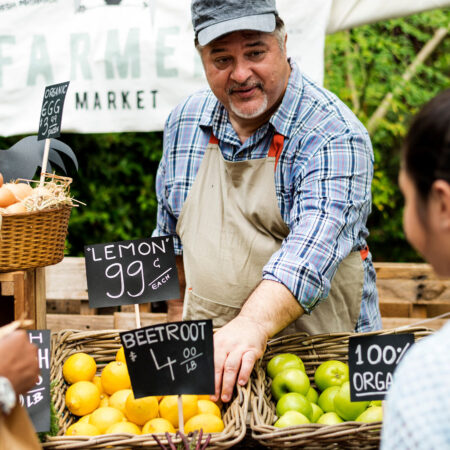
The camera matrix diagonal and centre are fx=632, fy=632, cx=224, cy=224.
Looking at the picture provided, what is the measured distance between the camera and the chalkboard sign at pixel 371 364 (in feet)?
4.94

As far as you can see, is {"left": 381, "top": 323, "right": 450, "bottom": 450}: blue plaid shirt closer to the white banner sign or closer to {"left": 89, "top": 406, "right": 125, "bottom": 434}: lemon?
{"left": 89, "top": 406, "right": 125, "bottom": 434}: lemon

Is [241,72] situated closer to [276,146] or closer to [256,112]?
[256,112]

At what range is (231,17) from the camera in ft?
6.75

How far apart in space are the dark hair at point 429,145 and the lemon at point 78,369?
1.20 m

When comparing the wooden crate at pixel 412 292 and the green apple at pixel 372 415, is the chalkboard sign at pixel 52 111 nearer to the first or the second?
the green apple at pixel 372 415

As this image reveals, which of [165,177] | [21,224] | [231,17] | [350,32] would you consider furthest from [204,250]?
[350,32]

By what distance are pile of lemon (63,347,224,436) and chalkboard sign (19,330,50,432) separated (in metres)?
0.09

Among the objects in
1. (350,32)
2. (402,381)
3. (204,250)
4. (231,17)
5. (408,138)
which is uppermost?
(350,32)

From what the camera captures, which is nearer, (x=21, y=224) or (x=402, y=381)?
(x=402, y=381)

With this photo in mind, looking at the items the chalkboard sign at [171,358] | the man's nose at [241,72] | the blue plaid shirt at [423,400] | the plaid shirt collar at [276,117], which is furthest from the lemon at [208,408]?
the man's nose at [241,72]

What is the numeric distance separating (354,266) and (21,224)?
3.62ft

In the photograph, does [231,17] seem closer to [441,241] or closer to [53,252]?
[53,252]

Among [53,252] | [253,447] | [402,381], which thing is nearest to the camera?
[402,381]

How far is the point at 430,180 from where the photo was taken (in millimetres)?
879
